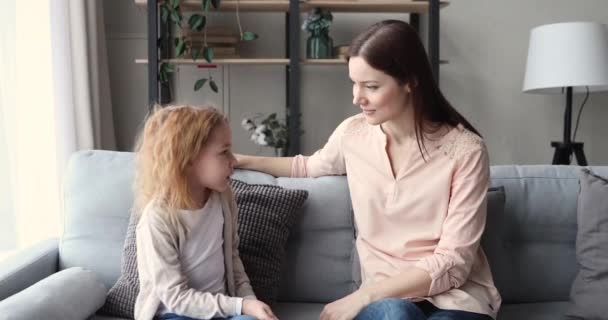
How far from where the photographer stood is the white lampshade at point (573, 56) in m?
2.74

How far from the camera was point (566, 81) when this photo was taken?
9.00 feet

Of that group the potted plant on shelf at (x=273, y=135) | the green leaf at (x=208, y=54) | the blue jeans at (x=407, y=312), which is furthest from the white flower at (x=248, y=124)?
the blue jeans at (x=407, y=312)

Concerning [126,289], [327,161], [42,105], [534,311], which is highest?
[42,105]

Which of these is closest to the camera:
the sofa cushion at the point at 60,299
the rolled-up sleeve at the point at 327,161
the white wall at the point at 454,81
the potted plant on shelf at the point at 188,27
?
the sofa cushion at the point at 60,299

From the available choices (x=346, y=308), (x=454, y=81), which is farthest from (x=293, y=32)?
(x=346, y=308)

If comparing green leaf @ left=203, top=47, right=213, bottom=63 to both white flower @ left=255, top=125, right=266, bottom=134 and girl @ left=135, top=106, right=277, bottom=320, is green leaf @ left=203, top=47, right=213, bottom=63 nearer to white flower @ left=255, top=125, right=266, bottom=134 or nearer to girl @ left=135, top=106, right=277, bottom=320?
white flower @ left=255, top=125, right=266, bottom=134

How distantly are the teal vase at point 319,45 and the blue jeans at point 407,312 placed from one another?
5.82 ft

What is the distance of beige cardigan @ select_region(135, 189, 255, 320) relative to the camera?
1.22m

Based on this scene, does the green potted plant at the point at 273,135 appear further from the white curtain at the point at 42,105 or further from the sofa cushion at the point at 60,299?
the sofa cushion at the point at 60,299

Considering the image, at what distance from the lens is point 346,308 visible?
1295 millimetres

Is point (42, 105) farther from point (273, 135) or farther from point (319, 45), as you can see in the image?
point (319, 45)

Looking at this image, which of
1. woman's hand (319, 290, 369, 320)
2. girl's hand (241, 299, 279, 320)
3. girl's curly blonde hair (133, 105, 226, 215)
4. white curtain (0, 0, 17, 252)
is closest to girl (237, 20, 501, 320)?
woman's hand (319, 290, 369, 320)

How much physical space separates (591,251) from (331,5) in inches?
68.8

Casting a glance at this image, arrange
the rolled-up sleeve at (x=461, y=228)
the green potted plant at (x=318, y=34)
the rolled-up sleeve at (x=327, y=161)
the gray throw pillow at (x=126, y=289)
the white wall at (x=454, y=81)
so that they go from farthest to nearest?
the white wall at (x=454, y=81), the green potted plant at (x=318, y=34), the rolled-up sleeve at (x=327, y=161), the gray throw pillow at (x=126, y=289), the rolled-up sleeve at (x=461, y=228)
